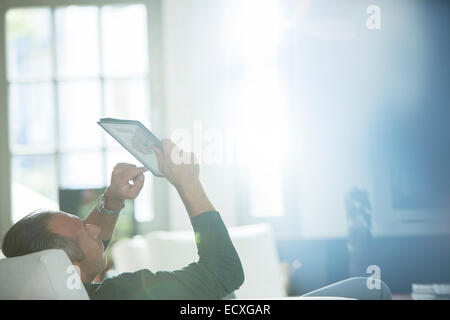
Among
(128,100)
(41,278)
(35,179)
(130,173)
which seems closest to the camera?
Result: (41,278)

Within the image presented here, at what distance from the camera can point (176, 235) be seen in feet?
6.01

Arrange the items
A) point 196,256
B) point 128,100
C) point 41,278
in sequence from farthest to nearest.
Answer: point 128,100
point 196,256
point 41,278

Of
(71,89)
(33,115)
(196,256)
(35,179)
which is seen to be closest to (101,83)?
(71,89)

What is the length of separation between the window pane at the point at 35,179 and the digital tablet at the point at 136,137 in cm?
138

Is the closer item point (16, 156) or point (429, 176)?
point (429, 176)

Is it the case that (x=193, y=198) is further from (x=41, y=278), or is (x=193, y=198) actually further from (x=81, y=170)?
(x=81, y=170)

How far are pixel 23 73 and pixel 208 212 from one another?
1870 millimetres

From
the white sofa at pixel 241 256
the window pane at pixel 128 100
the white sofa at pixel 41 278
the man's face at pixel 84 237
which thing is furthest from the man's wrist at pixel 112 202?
the window pane at pixel 128 100

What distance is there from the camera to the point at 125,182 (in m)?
0.98

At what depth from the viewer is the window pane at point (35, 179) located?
7.19ft

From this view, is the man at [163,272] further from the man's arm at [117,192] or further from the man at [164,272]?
the man's arm at [117,192]

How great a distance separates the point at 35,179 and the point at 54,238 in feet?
5.01
